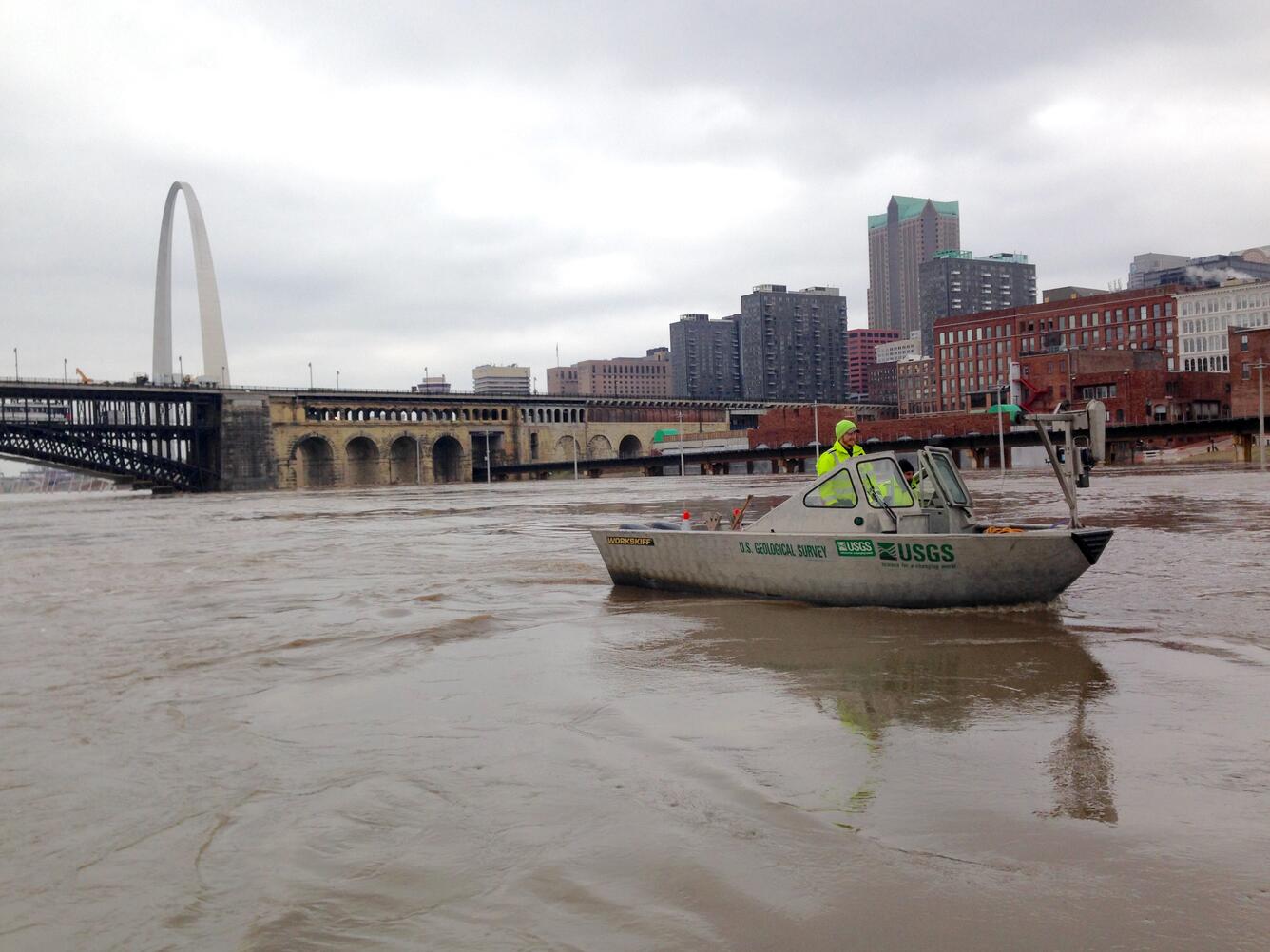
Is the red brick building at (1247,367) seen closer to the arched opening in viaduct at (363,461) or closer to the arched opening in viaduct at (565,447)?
the arched opening in viaduct at (565,447)

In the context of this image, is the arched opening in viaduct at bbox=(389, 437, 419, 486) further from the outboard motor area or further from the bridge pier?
the outboard motor area

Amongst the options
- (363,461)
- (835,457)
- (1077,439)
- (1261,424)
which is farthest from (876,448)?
(1077,439)

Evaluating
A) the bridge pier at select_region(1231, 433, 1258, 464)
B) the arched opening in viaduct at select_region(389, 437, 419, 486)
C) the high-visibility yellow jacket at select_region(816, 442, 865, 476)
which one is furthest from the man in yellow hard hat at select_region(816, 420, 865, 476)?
the arched opening in viaduct at select_region(389, 437, 419, 486)

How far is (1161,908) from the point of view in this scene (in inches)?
165

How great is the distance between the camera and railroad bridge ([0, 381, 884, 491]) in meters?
101

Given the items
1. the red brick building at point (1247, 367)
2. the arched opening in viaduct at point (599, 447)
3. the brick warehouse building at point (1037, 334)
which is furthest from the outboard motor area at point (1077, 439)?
the arched opening in viaduct at point (599, 447)

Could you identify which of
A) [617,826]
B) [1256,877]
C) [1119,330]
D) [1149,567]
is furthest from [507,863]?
[1119,330]

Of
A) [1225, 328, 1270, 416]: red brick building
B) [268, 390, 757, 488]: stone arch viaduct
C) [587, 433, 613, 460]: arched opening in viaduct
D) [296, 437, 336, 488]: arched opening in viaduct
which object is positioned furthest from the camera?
[587, 433, 613, 460]: arched opening in viaduct

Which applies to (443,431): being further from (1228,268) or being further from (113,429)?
(1228,268)

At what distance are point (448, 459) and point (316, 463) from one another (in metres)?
18.1

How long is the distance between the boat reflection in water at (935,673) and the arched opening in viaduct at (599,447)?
130000 millimetres

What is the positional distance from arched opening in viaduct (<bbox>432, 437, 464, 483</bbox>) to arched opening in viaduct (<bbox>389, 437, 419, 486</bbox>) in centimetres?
290

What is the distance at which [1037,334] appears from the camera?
131 meters

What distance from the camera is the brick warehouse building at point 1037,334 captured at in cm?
12612
